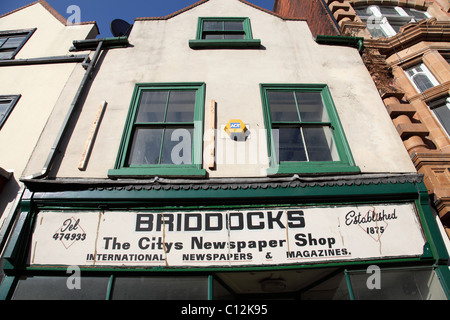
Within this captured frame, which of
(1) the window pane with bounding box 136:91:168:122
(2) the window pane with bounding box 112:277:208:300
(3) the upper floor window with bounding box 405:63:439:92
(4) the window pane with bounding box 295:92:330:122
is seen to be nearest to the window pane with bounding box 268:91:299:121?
(4) the window pane with bounding box 295:92:330:122

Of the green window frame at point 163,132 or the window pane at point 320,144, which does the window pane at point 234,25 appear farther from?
the window pane at point 320,144

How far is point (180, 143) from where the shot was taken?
540cm

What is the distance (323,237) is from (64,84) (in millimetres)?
6639

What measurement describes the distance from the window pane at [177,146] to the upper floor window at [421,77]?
647cm

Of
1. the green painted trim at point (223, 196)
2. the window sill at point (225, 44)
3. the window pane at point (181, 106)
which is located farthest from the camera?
the window sill at point (225, 44)

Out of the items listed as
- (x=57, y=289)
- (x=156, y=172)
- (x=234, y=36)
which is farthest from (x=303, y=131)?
(x=57, y=289)

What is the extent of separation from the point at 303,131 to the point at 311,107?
824 millimetres

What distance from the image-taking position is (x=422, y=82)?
734 cm

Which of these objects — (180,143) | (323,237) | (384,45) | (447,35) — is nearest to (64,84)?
(180,143)

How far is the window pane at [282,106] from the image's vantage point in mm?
5867

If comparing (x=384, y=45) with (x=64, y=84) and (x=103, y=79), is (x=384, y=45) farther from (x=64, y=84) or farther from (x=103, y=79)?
(x=64, y=84)

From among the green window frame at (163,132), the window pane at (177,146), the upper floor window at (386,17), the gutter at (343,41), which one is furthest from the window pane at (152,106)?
the upper floor window at (386,17)
